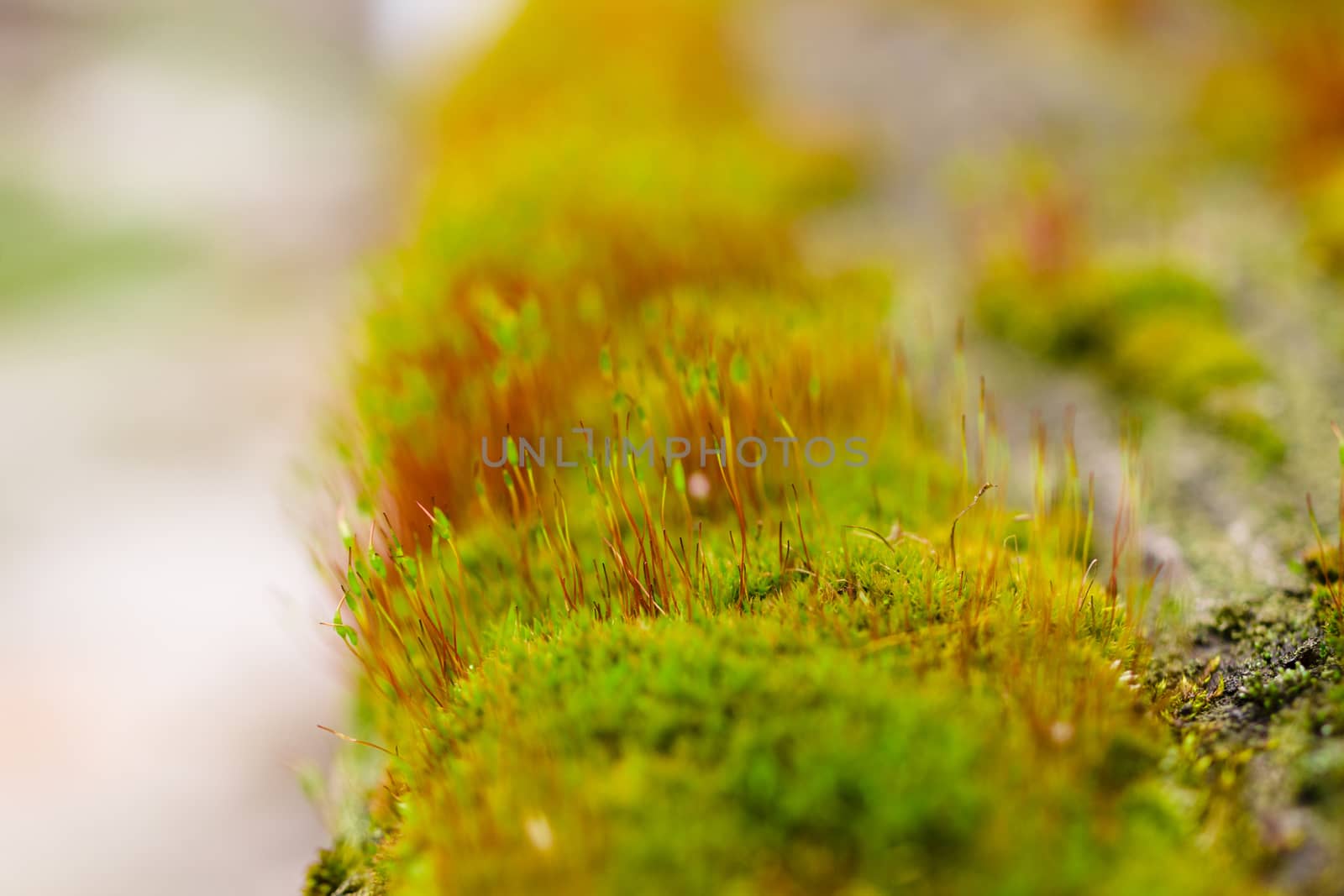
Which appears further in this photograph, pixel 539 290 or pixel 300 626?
pixel 300 626

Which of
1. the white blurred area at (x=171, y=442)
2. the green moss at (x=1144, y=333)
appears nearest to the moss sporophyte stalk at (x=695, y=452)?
the white blurred area at (x=171, y=442)

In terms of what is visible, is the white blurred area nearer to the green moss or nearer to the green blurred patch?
the green blurred patch

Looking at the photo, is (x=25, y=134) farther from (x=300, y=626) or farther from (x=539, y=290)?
(x=539, y=290)

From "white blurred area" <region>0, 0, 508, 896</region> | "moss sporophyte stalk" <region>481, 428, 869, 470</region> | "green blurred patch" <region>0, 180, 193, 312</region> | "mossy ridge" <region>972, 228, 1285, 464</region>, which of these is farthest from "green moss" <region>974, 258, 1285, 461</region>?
"green blurred patch" <region>0, 180, 193, 312</region>

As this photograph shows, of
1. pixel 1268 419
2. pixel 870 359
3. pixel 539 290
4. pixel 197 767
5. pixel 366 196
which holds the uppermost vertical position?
pixel 366 196

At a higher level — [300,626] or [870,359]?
[870,359]

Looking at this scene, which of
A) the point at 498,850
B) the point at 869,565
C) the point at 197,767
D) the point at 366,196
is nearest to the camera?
the point at 498,850

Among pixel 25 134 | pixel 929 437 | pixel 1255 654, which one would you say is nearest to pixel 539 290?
pixel 929 437
